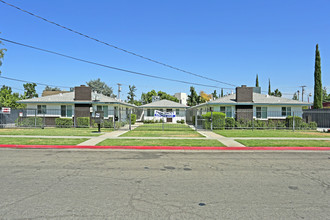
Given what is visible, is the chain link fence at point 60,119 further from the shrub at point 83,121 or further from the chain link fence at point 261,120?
the chain link fence at point 261,120

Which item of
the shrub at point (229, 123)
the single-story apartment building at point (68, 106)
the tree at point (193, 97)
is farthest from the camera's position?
the tree at point (193, 97)

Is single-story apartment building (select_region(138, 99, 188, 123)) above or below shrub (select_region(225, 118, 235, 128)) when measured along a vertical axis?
above

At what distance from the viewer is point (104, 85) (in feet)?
238

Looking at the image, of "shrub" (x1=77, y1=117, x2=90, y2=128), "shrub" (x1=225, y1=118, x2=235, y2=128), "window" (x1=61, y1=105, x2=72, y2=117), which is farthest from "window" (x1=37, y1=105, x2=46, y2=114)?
"shrub" (x1=225, y1=118, x2=235, y2=128)

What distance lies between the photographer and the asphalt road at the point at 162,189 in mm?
3836

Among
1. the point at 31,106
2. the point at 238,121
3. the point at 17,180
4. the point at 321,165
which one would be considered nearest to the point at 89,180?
the point at 17,180

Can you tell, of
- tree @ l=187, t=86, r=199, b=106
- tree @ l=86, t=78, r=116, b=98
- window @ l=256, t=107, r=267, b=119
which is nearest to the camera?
window @ l=256, t=107, r=267, b=119

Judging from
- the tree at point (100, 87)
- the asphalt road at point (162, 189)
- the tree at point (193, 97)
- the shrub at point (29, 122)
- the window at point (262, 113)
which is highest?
the tree at point (100, 87)

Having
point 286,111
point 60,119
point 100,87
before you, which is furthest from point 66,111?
point 100,87

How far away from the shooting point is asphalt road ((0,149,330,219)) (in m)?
3.84

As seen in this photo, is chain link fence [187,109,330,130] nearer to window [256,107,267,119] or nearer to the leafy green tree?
window [256,107,267,119]

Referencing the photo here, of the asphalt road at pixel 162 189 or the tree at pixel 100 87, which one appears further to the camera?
the tree at pixel 100 87

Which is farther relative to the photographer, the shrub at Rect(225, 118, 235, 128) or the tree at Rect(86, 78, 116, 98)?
the tree at Rect(86, 78, 116, 98)

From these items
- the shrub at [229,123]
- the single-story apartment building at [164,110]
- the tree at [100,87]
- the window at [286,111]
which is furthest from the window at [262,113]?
the tree at [100,87]
